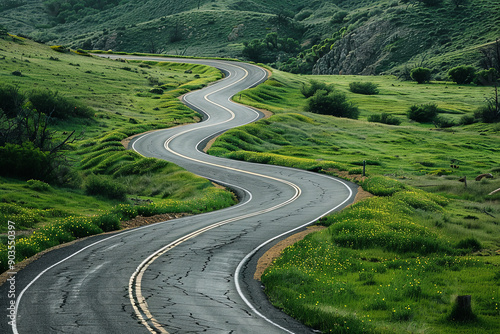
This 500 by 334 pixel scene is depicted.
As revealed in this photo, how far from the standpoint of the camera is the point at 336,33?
15488cm

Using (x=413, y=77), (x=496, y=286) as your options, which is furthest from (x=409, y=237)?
(x=413, y=77)

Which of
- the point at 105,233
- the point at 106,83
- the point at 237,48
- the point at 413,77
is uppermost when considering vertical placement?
the point at 237,48

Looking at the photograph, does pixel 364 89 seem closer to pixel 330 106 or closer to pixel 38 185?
pixel 330 106

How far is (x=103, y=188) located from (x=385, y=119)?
59.4 metres

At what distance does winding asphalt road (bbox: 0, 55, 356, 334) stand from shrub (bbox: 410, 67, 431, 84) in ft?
295

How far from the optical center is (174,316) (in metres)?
11.7

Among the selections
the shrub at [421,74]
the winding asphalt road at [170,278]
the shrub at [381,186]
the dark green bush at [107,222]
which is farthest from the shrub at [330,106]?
the dark green bush at [107,222]

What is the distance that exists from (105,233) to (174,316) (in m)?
10.7

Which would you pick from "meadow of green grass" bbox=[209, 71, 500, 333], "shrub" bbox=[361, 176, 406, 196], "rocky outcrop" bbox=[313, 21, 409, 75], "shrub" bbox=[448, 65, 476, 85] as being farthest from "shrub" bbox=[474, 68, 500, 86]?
"shrub" bbox=[361, 176, 406, 196]

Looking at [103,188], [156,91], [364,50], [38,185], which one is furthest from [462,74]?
[38,185]

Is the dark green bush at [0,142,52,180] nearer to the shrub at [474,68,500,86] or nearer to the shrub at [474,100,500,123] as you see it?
the shrub at [474,100,500,123]

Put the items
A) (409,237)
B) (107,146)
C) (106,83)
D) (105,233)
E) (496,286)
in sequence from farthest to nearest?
(106,83) → (107,146) → (105,233) → (409,237) → (496,286)

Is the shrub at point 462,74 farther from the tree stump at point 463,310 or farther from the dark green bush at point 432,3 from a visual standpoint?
the tree stump at point 463,310

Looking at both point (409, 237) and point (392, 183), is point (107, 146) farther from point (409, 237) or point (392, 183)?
point (409, 237)
